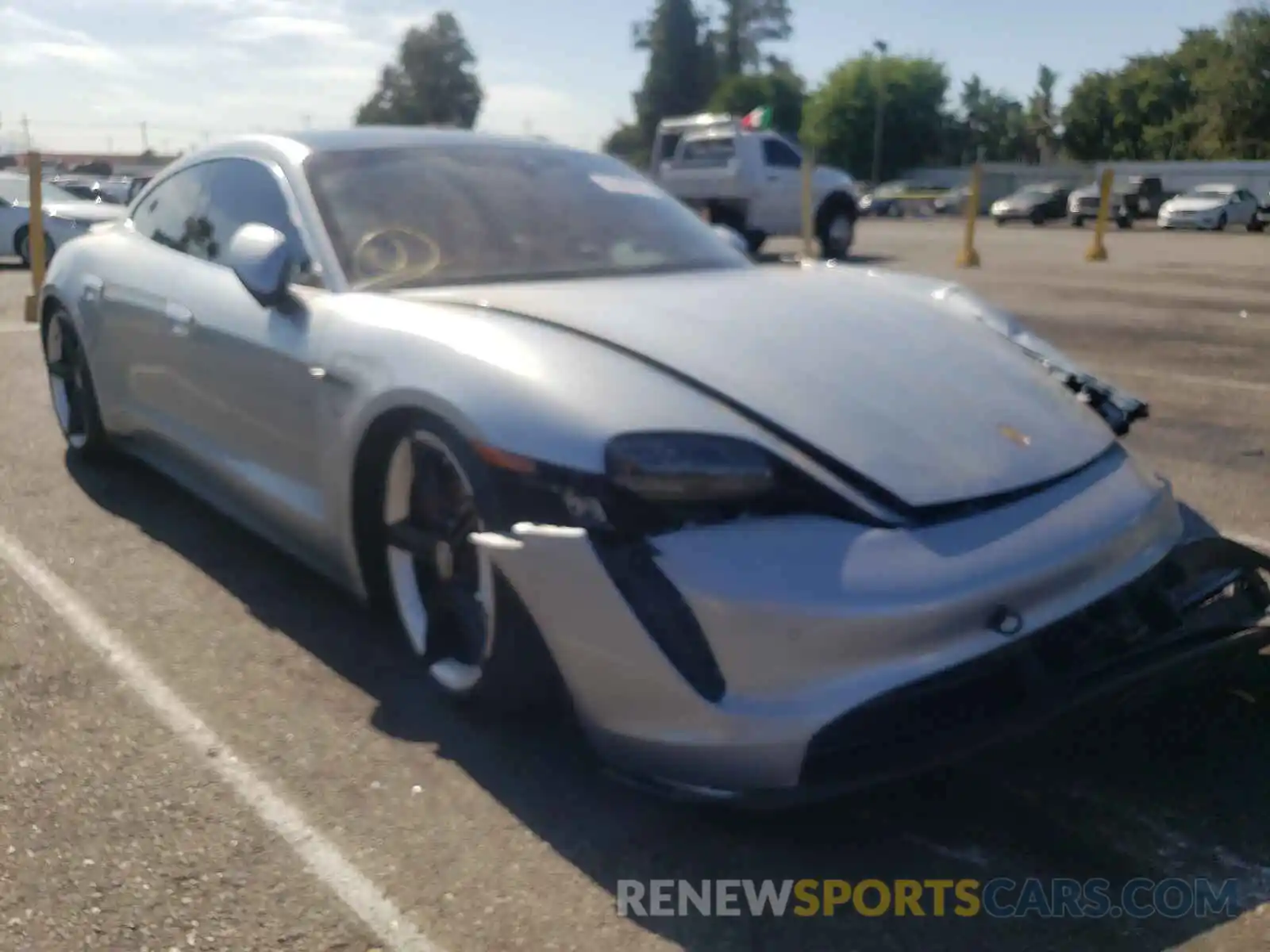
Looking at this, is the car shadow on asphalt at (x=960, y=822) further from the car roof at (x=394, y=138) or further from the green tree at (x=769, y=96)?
the green tree at (x=769, y=96)

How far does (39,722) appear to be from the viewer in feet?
10.1

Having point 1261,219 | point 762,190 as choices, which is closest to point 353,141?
point 762,190

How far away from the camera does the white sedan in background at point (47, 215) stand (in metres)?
14.7

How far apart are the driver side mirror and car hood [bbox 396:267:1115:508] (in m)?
0.36

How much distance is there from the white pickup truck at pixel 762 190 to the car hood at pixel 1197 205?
19476mm

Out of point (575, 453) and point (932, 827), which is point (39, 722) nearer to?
point (575, 453)

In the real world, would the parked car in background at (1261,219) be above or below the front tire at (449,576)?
above

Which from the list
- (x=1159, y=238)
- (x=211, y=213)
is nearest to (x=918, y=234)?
(x=1159, y=238)

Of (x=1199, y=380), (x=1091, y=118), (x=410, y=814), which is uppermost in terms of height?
(x=1091, y=118)

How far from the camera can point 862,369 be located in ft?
9.57

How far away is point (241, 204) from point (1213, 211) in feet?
116

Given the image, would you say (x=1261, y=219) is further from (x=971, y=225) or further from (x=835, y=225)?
(x=971, y=225)

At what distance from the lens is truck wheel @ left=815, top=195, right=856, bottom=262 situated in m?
19.0

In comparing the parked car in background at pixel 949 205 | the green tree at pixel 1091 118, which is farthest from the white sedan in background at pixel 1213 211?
the green tree at pixel 1091 118
